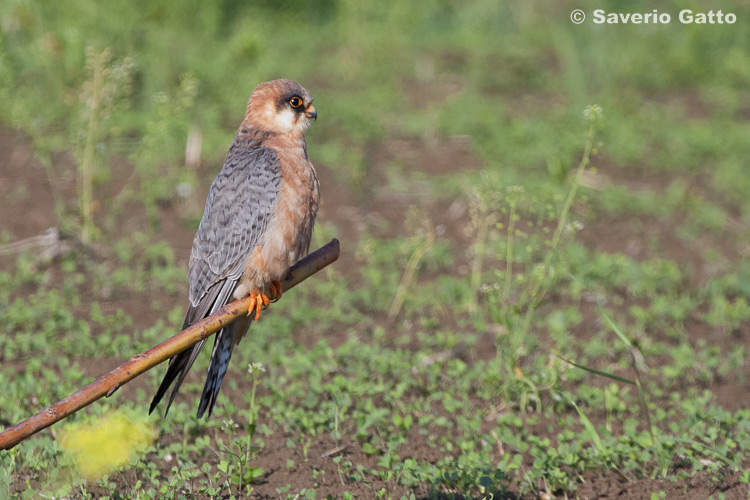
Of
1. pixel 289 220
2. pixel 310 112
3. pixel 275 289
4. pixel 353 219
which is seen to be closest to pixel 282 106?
pixel 310 112

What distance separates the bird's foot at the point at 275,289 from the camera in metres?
4.14

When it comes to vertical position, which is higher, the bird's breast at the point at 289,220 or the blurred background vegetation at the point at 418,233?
the bird's breast at the point at 289,220

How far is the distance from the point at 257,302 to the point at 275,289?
0.73ft

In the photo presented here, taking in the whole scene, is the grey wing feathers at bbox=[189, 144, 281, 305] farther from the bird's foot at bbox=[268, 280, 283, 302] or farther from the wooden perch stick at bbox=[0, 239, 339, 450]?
the wooden perch stick at bbox=[0, 239, 339, 450]

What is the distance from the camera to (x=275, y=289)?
4.16 m

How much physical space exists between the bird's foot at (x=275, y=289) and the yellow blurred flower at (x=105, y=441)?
881 mm

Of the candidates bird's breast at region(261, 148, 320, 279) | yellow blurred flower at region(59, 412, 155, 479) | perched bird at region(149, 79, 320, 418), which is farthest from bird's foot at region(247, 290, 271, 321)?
yellow blurred flower at region(59, 412, 155, 479)

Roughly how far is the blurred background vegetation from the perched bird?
51 centimetres

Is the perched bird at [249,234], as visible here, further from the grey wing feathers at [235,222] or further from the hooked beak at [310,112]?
the hooked beak at [310,112]

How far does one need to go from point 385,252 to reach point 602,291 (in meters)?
1.68

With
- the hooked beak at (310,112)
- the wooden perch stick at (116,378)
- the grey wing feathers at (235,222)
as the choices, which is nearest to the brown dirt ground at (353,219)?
the grey wing feathers at (235,222)

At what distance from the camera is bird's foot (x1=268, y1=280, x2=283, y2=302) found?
4.14 meters

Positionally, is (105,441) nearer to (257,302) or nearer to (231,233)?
(257,302)

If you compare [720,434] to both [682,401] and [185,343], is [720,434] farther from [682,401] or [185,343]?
[185,343]
